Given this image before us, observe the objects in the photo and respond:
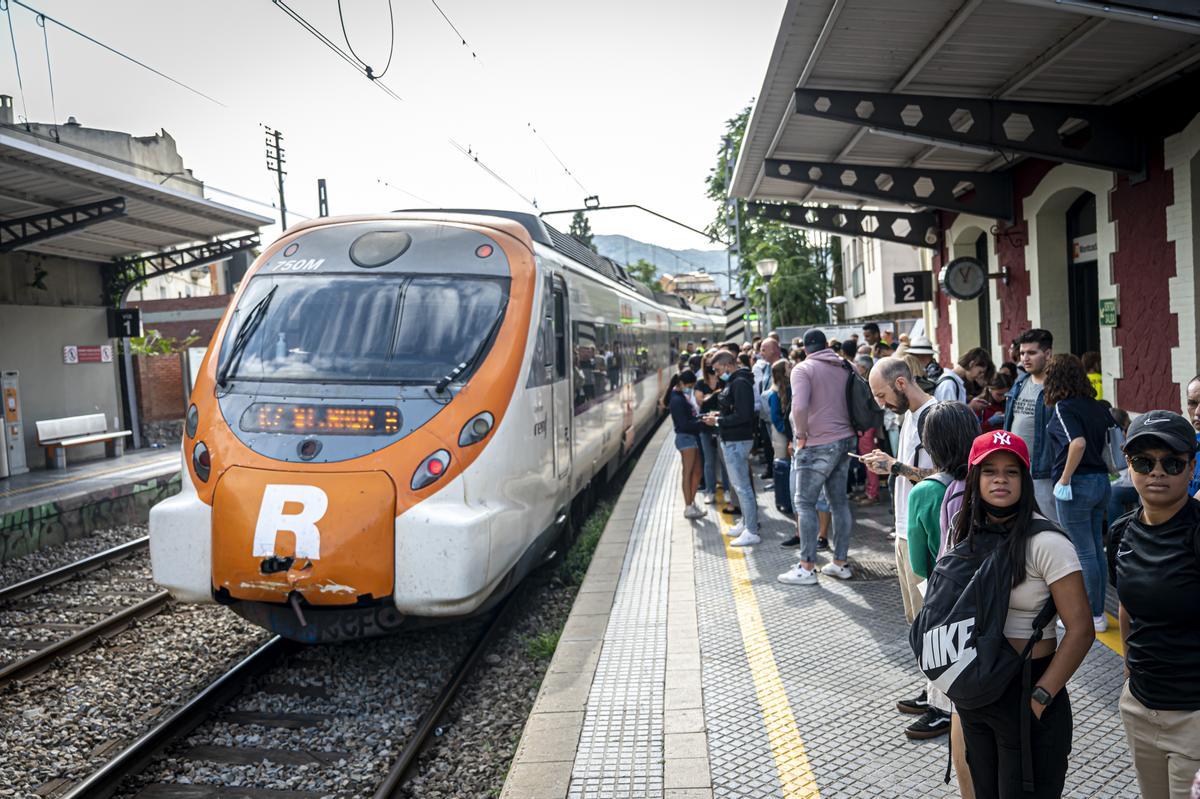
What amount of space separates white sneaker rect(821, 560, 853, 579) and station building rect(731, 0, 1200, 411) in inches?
137

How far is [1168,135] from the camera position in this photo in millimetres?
8031

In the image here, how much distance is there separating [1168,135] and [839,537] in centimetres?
442

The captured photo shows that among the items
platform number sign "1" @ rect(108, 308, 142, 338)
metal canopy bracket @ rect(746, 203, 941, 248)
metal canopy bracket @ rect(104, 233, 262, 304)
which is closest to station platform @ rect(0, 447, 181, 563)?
platform number sign "1" @ rect(108, 308, 142, 338)

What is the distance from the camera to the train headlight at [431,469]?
5.49 m

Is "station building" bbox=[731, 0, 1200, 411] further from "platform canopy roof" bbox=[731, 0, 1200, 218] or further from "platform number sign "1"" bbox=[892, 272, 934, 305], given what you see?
"platform number sign "1"" bbox=[892, 272, 934, 305]

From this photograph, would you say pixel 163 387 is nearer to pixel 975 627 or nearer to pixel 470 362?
pixel 470 362

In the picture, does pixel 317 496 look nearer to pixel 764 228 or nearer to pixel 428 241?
pixel 428 241

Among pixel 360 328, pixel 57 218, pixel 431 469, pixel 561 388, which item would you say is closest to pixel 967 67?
pixel 561 388

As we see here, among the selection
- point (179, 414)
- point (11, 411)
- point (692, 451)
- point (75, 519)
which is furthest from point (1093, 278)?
point (179, 414)

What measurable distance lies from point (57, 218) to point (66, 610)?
904 cm

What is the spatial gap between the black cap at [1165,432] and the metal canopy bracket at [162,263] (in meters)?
19.2

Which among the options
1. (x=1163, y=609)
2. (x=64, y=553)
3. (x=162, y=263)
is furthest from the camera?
(x=162, y=263)

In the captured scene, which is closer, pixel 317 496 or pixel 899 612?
pixel 317 496

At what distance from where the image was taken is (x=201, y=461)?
5773mm
